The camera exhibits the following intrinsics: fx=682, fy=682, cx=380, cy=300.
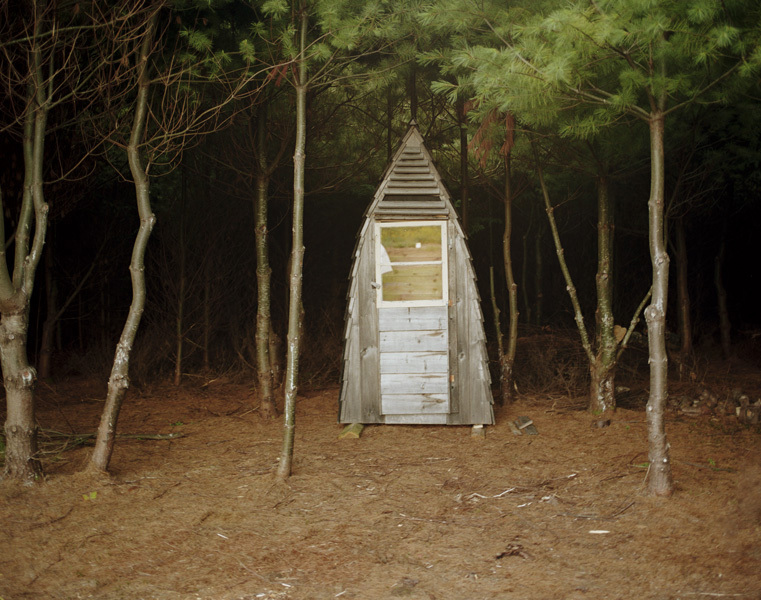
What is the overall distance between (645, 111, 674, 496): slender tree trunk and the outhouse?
8.35 feet

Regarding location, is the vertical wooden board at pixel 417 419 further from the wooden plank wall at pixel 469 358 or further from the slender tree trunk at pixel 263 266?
the slender tree trunk at pixel 263 266

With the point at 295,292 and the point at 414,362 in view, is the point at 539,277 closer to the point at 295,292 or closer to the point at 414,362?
the point at 414,362

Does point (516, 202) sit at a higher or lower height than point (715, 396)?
higher

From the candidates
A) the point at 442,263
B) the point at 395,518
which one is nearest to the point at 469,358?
the point at 442,263

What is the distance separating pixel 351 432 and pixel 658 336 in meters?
3.60

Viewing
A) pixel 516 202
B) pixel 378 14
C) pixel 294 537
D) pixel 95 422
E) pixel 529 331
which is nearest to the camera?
pixel 294 537

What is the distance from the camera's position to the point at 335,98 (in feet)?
34.5

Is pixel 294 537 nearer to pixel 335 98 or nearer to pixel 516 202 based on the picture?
pixel 335 98

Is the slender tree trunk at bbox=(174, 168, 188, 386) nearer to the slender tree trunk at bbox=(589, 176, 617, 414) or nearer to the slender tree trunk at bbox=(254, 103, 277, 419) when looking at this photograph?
the slender tree trunk at bbox=(254, 103, 277, 419)

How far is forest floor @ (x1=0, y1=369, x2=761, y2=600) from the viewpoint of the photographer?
405cm

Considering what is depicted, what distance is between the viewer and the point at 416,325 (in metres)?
7.75

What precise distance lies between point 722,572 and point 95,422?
6.97m

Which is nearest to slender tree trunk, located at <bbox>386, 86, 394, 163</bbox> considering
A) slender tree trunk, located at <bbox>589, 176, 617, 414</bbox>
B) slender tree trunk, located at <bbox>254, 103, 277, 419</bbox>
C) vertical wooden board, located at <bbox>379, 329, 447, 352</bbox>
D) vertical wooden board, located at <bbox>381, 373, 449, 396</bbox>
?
slender tree trunk, located at <bbox>254, 103, 277, 419</bbox>

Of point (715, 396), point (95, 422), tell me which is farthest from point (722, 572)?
point (95, 422)
